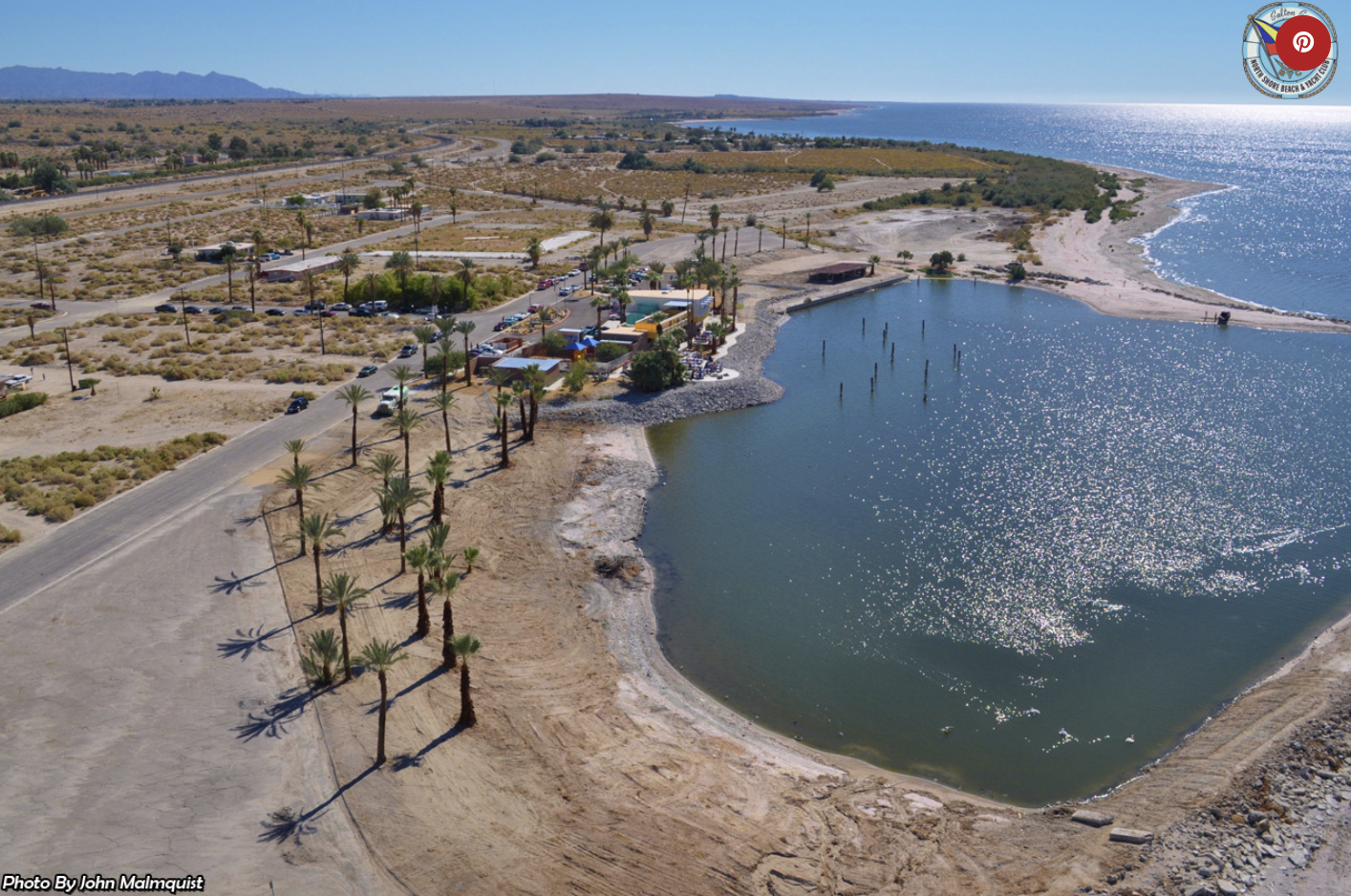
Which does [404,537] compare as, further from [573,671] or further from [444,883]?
[444,883]

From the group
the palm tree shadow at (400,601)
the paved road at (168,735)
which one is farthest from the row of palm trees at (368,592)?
the paved road at (168,735)

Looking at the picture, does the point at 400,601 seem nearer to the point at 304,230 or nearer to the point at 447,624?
the point at 447,624

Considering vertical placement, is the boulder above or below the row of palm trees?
below

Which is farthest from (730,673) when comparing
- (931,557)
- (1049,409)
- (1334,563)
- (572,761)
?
(1049,409)

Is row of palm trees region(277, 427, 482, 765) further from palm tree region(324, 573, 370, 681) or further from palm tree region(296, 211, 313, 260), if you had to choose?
palm tree region(296, 211, 313, 260)

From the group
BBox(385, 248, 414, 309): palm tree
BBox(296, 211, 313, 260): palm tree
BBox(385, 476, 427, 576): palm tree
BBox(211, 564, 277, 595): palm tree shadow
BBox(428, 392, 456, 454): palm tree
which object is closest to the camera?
BBox(211, 564, 277, 595): palm tree shadow

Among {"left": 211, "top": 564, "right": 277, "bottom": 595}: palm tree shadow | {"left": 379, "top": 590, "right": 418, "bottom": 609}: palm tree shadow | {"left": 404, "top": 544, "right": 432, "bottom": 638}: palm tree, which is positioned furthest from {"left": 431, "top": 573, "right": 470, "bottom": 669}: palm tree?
{"left": 211, "top": 564, "right": 277, "bottom": 595}: palm tree shadow
